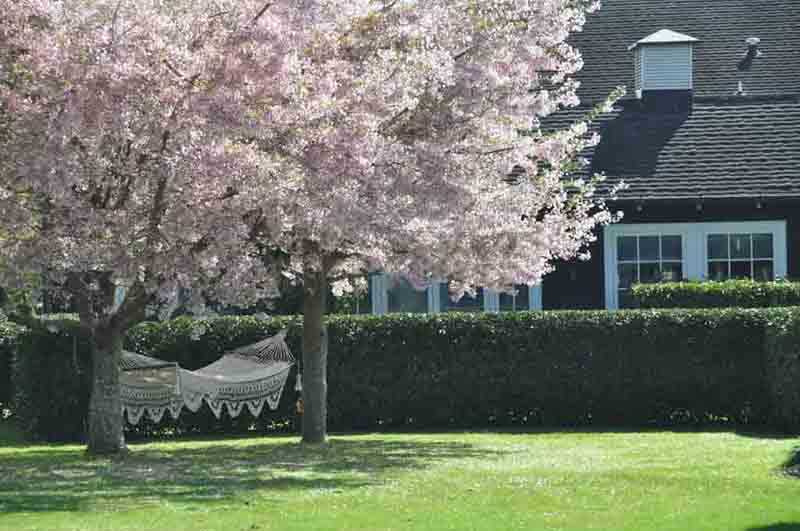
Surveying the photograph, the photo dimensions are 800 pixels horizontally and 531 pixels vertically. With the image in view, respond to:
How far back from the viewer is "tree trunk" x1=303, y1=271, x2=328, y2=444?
1988 centimetres

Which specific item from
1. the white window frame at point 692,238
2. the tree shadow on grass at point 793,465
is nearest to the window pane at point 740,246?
the white window frame at point 692,238

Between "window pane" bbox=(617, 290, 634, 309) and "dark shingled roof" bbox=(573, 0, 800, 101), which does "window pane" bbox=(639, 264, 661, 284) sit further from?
"dark shingled roof" bbox=(573, 0, 800, 101)

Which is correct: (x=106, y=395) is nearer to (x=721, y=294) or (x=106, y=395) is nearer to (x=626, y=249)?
(x=721, y=294)

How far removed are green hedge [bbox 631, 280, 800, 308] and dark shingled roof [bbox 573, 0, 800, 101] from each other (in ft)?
20.8

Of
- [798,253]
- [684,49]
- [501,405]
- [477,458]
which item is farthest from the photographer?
[684,49]

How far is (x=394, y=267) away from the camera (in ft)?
61.4

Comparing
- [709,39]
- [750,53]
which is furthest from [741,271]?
[709,39]

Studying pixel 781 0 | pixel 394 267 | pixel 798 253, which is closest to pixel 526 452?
pixel 394 267

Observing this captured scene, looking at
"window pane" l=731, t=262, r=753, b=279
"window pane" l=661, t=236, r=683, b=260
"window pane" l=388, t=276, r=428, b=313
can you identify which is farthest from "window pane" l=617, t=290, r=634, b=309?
"window pane" l=388, t=276, r=428, b=313

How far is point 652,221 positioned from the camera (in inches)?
1051

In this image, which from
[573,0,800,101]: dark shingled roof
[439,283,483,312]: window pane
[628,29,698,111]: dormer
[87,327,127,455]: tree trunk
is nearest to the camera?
[87,327,127,455]: tree trunk

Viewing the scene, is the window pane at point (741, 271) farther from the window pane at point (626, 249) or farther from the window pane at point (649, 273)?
the window pane at point (626, 249)

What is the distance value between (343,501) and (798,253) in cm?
1568

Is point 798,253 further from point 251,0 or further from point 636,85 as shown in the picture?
point 251,0
